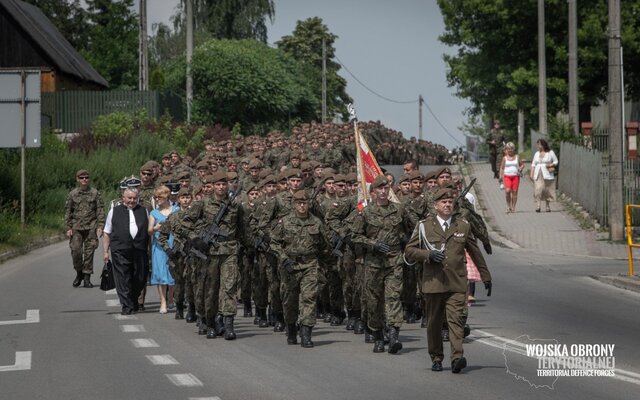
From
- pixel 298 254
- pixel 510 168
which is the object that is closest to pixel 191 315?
pixel 298 254

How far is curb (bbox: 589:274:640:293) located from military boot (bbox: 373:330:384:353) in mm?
7893

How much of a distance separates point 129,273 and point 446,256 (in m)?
7.34

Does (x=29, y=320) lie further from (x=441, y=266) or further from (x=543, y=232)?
(x=543, y=232)

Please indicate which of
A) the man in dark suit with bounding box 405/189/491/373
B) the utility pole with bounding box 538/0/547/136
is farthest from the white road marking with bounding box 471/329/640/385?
the utility pole with bounding box 538/0/547/136

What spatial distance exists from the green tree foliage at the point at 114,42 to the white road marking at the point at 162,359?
78.0m

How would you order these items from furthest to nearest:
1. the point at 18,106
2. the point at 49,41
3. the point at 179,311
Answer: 1. the point at 49,41
2. the point at 18,106
3. the point at 179,311

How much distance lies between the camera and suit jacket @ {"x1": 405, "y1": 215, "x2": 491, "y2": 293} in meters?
13.8

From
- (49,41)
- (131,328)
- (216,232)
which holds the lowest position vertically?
(131,328)

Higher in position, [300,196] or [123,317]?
[300,196]

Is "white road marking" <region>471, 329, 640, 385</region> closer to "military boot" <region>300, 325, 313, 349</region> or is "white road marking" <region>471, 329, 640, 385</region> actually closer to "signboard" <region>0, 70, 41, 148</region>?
"military boot" <region>300, 325, 313, 349</region>

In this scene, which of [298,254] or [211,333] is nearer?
[298,254]

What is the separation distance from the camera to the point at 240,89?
70750 mm

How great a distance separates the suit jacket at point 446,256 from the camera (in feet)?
45.2

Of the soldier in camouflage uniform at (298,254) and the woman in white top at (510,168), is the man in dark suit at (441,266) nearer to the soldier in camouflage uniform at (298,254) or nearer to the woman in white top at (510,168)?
the soldier in camouflage uniform at (298,254)
